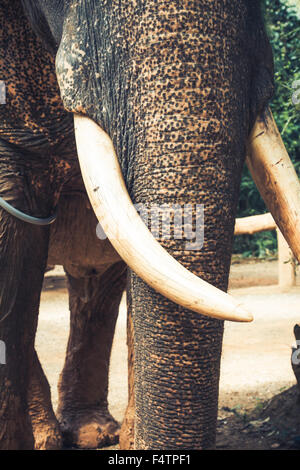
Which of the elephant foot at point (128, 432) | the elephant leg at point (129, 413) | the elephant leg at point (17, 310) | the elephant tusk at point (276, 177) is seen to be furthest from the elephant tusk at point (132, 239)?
the elephant foot at point (128, 432)

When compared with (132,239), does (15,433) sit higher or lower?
lower

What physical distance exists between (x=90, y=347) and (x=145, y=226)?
1.95 metres

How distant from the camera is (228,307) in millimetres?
1462

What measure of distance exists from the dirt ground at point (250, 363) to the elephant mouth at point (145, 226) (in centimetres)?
142

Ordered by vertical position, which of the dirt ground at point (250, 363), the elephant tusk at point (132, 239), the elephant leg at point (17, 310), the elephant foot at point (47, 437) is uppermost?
the elephant tusk at point (132, 239)

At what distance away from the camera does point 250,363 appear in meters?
4.75

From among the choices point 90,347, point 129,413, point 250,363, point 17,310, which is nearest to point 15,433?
point 17,310

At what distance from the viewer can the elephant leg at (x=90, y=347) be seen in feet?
11.4

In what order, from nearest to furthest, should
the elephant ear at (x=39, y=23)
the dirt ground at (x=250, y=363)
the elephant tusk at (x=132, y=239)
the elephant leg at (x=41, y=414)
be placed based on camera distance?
the elephant tusk at (x=132, y=239) → the elephant ear at (x=39, y=23) → the elephant leg at (x=41, y=414) → the dirt ground at (x=250, y=363)

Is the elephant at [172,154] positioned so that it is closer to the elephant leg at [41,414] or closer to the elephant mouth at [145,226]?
the elephant mouth at [145,226]

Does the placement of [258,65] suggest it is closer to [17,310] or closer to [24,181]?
Answer: [24,181]
